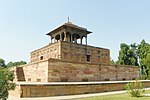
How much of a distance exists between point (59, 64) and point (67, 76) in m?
1.28

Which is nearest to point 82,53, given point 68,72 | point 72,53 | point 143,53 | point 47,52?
point 72,53

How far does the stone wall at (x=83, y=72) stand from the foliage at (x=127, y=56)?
65.1 feet

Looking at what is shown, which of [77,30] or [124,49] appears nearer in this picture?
[77,30]

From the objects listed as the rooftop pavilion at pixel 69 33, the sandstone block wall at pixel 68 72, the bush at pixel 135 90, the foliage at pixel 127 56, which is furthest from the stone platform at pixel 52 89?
the foliage at pixel 127 56

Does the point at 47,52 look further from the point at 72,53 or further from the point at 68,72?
the point at 68,72

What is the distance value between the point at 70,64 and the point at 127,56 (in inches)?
1130

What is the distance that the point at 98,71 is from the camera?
19078 mm

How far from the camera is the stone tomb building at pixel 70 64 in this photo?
1616 centimetres

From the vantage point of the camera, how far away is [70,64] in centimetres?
1711

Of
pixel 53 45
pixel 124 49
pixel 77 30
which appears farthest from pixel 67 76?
pixel 124 49

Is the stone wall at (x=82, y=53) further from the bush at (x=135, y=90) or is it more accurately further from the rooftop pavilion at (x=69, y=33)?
the bush at (x=135, y=90)

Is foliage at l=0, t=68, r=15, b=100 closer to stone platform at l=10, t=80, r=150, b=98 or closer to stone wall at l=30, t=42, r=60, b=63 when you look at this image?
stone platform at l=10, t=80, r=150, b=98

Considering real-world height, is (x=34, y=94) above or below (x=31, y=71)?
below

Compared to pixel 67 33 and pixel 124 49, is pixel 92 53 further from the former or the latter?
pixel 124 49
